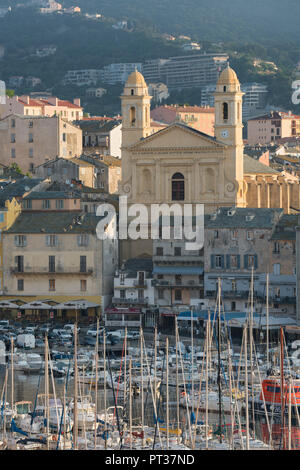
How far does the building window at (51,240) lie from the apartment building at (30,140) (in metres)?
34.3

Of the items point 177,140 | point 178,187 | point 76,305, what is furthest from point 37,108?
point 76,305

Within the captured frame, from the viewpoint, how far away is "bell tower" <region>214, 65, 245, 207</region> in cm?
9750

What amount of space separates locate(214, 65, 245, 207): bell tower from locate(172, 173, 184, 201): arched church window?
9.66 feet

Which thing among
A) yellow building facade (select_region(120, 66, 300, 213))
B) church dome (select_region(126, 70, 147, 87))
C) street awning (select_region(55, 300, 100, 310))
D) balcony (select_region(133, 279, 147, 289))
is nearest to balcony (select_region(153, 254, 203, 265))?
balcony (select_region(133, 279, 147, 289))

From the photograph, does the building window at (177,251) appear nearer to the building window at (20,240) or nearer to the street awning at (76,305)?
the street awning at (76,305)

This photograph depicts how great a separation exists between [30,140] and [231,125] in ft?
90.2

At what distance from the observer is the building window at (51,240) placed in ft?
284

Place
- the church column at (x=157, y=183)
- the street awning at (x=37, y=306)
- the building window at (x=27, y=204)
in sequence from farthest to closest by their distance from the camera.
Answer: the church column at (x=157, y=183) → the building window at (x=27, y=204) → the street awning at (x=37, y=306)

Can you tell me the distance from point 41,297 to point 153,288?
20.2 feet

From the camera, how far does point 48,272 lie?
87.1 m

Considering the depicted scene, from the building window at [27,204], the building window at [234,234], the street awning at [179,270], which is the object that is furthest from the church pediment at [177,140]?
the street awning at [179,270]

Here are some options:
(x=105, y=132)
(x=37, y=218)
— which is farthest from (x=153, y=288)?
(x=105, y=132)

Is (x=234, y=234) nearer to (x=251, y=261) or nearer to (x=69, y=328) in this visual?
(x=251, y=261)

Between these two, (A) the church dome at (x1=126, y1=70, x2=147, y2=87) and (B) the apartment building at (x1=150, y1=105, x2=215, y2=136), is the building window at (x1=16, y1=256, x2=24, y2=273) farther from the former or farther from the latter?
(B) the apartment building at (x1=150, y1=105, x2=215, y2=136)
